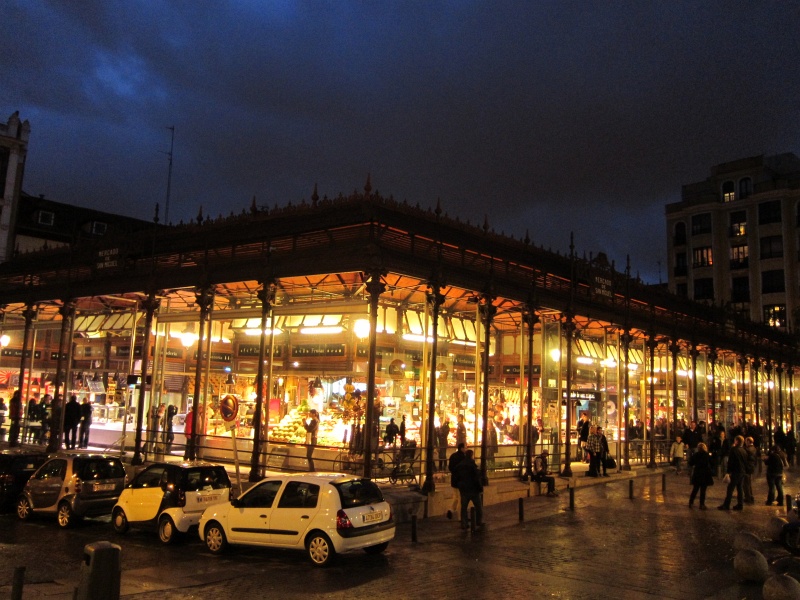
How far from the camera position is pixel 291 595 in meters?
10.1

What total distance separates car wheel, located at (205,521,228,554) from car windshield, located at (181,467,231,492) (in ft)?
4.70

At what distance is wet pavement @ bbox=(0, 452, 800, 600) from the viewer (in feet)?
34.5

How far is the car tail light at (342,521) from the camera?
39.2ft

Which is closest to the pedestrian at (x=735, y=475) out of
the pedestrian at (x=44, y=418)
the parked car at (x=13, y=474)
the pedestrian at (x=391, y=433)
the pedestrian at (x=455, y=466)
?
the pedestrian at (x=455, y=466)

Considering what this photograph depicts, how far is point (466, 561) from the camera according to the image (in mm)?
12555

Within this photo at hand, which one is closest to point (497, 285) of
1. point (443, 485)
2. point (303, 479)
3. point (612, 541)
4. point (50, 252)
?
point (443, 485)

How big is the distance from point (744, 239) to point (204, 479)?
70701 millimetres

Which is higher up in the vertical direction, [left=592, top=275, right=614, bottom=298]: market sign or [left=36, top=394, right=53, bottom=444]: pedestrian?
[left=592, top=275, right=614, bottom=298]: market sign

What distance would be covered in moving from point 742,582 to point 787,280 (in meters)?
65.3

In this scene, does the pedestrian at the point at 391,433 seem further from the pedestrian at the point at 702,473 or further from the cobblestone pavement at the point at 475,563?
the pedestrian at the point at 702,473

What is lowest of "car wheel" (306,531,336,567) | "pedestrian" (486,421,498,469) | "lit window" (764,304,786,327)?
"car wheel" (306,531,336,567)

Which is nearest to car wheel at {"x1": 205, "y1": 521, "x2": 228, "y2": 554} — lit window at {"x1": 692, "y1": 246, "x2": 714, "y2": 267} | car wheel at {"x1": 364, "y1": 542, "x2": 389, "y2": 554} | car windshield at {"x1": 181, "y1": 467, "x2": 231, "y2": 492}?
car windshield at {"x1": 181, "y1": 467, "x2": 231, "y2": 492}

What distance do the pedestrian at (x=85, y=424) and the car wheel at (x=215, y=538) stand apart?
1417 centimetres

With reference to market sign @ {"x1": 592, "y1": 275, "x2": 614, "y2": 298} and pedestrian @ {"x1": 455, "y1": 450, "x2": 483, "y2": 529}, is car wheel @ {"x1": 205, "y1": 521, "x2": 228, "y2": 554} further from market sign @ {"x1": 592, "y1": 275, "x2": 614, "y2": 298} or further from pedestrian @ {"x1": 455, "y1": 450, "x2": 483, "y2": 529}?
market sign @ {"x1": 592, "y1": 275, "x2": 614, "y2": 298}
